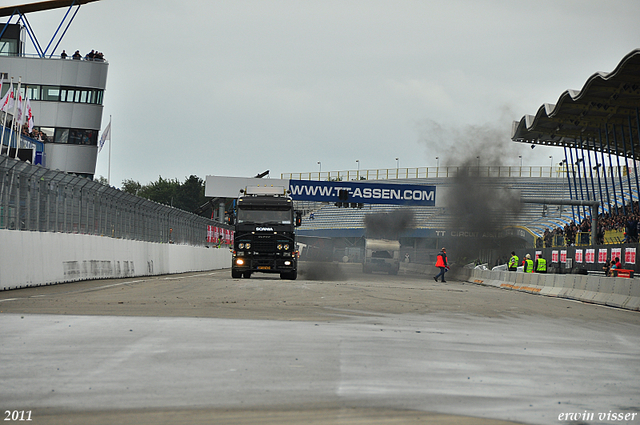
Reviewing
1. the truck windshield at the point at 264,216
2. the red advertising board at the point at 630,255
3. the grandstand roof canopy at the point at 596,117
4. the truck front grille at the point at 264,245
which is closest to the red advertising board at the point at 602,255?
the red advertising board at the point at 630,255

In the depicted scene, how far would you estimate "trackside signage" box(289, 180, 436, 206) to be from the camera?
190 ft

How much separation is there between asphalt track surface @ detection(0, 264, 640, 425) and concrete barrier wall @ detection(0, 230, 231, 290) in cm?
551

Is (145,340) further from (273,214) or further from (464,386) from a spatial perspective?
(273,214)

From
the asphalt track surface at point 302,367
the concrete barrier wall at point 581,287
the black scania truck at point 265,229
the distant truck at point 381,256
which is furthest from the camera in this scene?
the distant truck at point 381,256

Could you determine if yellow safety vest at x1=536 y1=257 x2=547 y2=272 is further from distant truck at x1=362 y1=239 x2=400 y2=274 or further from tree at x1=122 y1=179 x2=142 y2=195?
tree at x1=122 y1=179 x2=142 y2=195

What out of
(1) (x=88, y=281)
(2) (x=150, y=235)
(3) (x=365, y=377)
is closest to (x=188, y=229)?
(2) (x=150, y=235)

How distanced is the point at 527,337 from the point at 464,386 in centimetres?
423

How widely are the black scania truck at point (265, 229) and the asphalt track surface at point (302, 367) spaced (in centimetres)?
1451

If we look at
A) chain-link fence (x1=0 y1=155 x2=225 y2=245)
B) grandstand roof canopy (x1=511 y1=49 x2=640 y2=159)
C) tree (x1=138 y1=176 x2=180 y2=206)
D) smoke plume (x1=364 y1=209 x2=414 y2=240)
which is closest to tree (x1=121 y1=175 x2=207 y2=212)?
tree (x1=138 y1=176 x2=180 y2=206)

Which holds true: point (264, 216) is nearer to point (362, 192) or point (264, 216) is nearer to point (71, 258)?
point (71, 258)

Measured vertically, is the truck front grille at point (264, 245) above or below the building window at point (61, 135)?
below

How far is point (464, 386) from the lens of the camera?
20.4 ft

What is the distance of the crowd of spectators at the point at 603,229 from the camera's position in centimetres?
3313

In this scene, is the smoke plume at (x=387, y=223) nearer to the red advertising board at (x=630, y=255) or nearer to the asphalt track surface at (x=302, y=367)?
the red advertising board at (x=630, y=255)
